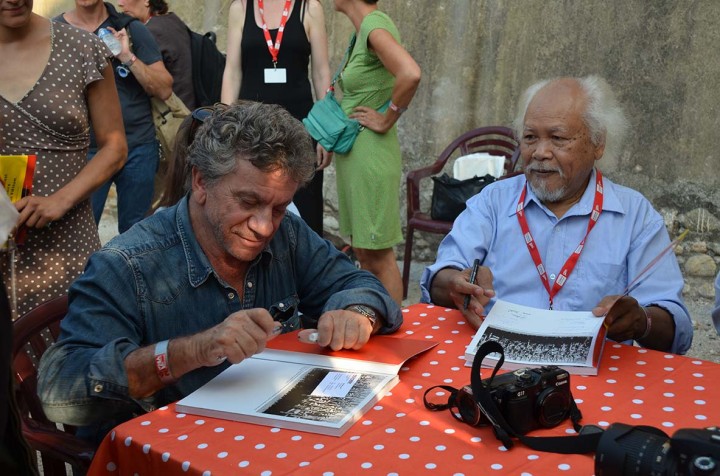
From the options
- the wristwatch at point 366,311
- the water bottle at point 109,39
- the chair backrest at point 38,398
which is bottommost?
the chair backrest at point 38,398

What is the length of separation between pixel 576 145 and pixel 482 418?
1.50m

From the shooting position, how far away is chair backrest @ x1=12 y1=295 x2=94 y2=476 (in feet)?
7.52

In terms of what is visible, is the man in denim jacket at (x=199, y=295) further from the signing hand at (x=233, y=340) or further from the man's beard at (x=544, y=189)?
the man's beard at (x=544, y=189)

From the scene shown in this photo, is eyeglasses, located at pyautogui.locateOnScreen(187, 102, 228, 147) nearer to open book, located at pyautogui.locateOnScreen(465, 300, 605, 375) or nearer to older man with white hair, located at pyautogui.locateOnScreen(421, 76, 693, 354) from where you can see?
older man with white hair, located at pyautogui.locateOnScreen(421, 76, 693, 354)

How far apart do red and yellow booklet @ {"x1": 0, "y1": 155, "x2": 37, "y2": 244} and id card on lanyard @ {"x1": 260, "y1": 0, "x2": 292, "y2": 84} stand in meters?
2.21

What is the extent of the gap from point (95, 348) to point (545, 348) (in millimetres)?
1195

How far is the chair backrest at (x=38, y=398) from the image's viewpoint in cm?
229

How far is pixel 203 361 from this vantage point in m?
2.13

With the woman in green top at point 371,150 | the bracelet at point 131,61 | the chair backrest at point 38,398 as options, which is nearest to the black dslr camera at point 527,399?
the chair backrest at point 38,398

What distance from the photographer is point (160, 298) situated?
94.6 inches

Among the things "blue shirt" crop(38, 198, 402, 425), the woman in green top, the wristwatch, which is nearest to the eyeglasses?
"blue shirt" crop(38, 198, 402, 425)

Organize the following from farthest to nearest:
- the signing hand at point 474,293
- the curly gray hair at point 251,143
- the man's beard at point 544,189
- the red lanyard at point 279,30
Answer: the red lanyard at point 279,30 < the man's beard at point 544,189 < the signing hand at point 474,293 < the curly gray hair at point 251,143

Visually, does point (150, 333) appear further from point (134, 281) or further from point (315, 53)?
point (315, 53)

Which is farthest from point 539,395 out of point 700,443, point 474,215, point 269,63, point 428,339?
point 269,63
